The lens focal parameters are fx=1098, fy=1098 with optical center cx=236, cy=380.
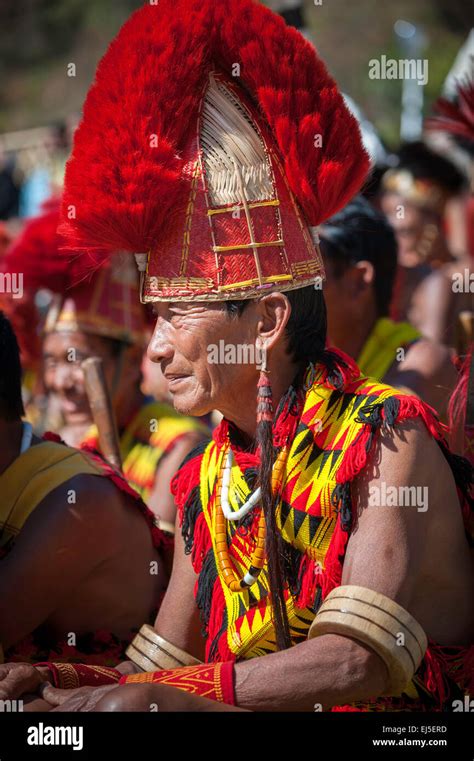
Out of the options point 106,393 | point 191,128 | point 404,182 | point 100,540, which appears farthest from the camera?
point 404,182

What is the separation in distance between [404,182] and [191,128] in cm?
589

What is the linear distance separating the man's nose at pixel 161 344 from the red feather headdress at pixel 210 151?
83 mm

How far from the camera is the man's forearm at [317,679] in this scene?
258 centimetres

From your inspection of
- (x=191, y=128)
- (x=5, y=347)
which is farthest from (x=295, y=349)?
(x=5, y=347)

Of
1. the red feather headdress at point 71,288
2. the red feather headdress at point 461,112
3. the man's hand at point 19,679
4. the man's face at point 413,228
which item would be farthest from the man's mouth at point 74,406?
the man's face at point 413,228

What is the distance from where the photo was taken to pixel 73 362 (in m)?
5.69

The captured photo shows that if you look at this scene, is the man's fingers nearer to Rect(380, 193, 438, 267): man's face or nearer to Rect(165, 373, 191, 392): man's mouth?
Rect(165, 373, 191, 392): man's mouth

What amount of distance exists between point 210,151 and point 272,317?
0.48m

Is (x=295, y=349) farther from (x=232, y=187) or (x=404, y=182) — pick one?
(x=404, y=182)

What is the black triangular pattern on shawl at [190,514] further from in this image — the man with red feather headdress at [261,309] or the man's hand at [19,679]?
the man's hand at [19,679]

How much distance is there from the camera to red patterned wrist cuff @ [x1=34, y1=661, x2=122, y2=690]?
3.01m

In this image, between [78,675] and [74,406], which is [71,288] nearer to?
[74,406]

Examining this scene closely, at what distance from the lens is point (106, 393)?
4.71 metres
